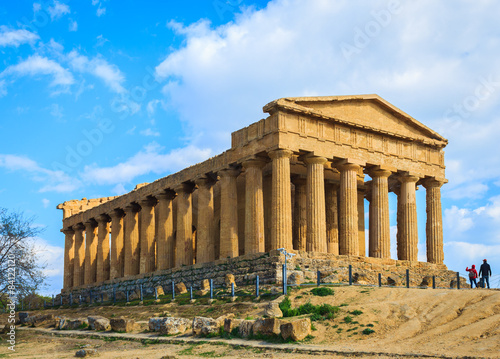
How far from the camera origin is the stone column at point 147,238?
47406mm

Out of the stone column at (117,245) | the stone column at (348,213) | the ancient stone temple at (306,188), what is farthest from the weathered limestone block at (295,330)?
the stone column at (117,245)

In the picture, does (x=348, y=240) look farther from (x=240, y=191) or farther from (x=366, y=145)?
(x=240, y=191)

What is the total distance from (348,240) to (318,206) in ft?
10.0

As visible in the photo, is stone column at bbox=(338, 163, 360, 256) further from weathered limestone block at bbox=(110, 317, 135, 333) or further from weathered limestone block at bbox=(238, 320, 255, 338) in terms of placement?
weathered limestone block at bbox=(238, 320, 255, 338)

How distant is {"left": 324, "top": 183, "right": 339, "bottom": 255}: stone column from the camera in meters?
41.4

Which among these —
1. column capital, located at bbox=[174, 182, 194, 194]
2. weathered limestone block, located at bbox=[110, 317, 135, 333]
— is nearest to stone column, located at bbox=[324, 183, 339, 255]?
column capital, located at bbox=[174, 182, 194, 194]

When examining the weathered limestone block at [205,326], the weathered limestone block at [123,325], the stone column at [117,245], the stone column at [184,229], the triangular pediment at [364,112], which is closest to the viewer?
the weathered limestone block at [205,326]

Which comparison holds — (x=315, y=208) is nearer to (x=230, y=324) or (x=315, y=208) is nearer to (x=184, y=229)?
(x=184, y=229)

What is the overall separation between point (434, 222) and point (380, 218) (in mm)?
4708

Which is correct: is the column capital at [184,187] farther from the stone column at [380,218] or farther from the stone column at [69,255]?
the stone column at [69,255]

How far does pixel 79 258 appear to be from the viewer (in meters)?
60.5

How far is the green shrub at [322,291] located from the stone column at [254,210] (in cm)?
956

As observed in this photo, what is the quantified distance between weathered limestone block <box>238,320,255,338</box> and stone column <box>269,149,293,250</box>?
13.2 meters

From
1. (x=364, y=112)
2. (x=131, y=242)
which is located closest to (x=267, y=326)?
(x=364, y=112)
